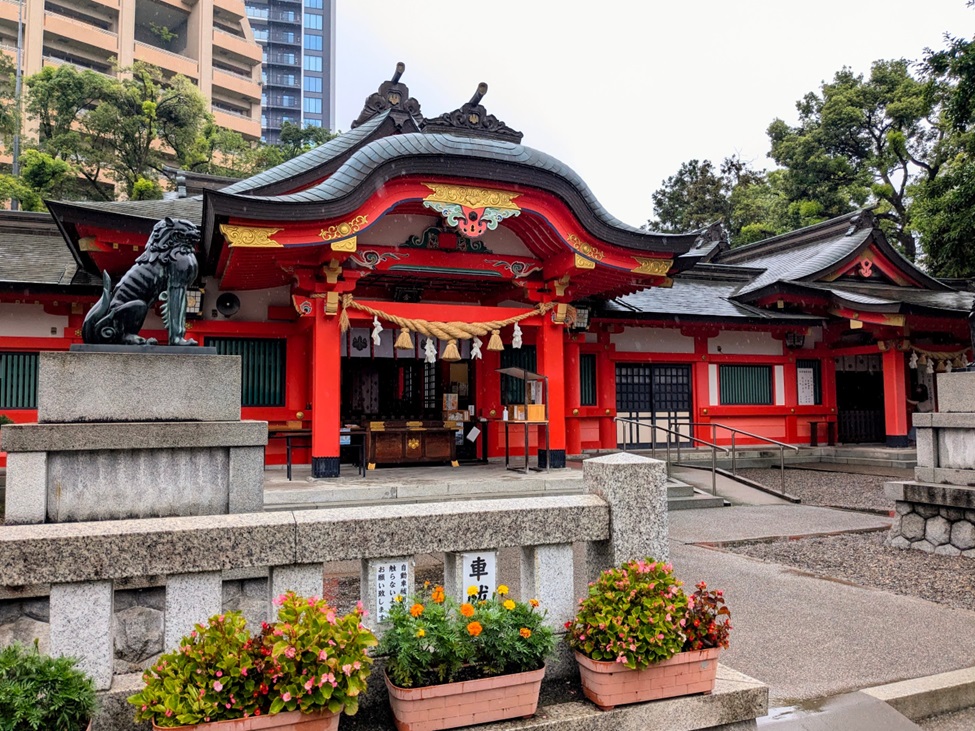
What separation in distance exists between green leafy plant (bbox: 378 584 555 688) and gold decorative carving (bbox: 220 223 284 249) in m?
7.58

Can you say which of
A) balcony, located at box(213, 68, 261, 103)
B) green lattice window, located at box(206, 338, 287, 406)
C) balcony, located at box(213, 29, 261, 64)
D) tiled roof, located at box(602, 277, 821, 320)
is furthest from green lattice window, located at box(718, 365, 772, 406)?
balcony, located at box(213, 29, 261, 64)

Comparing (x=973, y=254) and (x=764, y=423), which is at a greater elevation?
(x=973, y=254)

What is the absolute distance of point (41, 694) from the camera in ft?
7.92

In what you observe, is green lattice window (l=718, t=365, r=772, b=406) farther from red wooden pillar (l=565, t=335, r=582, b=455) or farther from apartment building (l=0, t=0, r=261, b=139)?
apartment building (l=0, t=0, r=261, b=139)

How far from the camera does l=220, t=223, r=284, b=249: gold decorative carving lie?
374 inches

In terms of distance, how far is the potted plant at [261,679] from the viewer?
2557mm

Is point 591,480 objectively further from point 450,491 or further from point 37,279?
point 37,279

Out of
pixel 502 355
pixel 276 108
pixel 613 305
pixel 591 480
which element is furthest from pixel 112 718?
pixel 276 108

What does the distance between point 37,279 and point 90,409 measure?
29.2 feet

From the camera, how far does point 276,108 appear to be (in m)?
79.1

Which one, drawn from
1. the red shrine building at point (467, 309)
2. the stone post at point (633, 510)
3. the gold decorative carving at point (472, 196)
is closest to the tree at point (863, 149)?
the red shrine building at point (467, 309)

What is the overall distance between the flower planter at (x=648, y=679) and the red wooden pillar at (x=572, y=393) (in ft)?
38.8

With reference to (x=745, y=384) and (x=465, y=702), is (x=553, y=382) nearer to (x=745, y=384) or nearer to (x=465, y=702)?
(x=745, y=384)

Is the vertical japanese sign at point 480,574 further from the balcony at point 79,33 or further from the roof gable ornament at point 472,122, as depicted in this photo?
the balcony at point 79,33
